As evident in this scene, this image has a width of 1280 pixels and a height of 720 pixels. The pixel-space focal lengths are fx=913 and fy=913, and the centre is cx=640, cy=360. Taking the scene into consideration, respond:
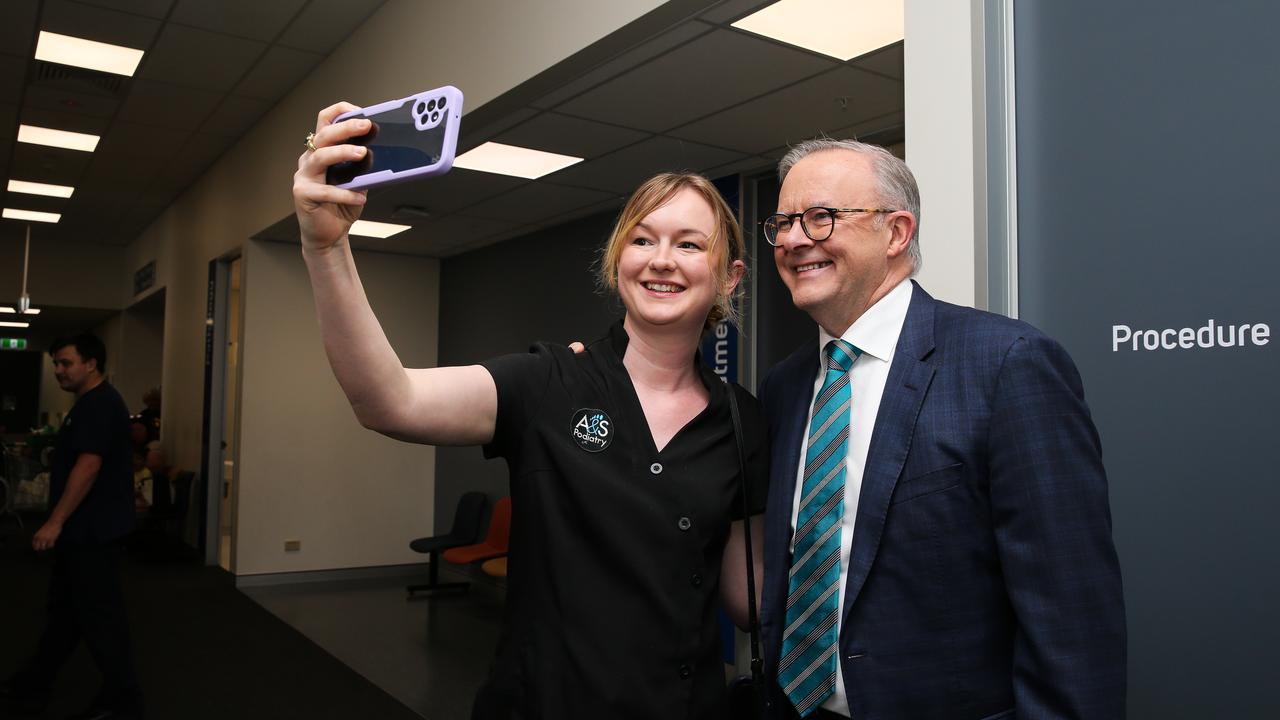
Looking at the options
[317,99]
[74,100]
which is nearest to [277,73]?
[317,99]

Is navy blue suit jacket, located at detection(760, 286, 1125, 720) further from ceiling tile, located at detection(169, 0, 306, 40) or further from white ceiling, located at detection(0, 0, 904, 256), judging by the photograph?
ceiling tile, located at detection(169, 0, 306, 40)

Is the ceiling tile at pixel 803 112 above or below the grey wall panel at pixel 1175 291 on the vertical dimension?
above

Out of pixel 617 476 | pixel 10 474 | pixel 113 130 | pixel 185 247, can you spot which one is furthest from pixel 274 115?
pixel 10 474

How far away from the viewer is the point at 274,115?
7191 millimetres

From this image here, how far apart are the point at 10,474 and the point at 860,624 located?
1462 cm

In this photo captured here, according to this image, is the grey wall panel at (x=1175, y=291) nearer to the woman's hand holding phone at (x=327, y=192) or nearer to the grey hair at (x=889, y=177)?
the grey hair at (x=889, y=177)

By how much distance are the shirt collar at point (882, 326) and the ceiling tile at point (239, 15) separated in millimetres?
4950

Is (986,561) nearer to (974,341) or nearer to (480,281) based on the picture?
(974,341)

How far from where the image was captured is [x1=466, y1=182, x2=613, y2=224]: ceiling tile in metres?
6.16

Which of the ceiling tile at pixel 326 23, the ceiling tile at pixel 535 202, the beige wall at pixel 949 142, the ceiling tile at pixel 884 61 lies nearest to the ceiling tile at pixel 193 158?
the ceiling tile at pixel 326 23

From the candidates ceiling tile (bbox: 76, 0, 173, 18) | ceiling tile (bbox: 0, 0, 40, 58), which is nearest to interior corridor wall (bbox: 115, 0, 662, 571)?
ceiling tile (bbox: 76, 0, 173, 18)

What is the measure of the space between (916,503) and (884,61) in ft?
9.78

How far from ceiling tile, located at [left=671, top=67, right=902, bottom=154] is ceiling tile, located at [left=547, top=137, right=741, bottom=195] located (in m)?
0.17

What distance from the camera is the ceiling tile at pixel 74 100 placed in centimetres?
673
